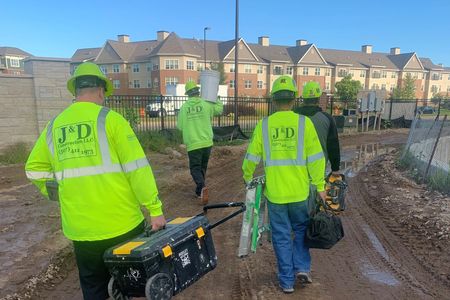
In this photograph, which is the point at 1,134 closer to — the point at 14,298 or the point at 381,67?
the point at 14,298

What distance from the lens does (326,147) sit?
4332mm

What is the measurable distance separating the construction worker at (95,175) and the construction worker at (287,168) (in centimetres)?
146

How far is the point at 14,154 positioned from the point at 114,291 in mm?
8734

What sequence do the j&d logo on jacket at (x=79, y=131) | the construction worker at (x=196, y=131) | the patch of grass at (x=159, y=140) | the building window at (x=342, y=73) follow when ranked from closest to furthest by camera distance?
the j&d logo on jacket at (x=79, y=131) < the construction worker at (x=196, y=131) < the patch of grass at (x=159, y=140) < the building window at (x=342, y=73)

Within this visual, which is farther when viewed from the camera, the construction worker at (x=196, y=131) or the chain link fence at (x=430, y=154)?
the chain link fence at (x=430, y=154)

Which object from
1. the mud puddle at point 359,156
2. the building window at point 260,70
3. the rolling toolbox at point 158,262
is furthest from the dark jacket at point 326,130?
the building window at point 260,70

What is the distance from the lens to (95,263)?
8.10 feet

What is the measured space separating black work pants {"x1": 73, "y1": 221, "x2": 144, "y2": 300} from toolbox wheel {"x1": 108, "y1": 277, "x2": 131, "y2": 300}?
15cm

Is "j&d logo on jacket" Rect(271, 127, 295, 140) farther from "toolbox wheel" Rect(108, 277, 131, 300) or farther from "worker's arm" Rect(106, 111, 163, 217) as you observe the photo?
"toolbox wheel" Rect(108, 277, 131, 300)

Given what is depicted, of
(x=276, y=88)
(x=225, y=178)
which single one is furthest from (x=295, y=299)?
(x=225, y=178)

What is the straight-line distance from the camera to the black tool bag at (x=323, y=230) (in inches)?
137

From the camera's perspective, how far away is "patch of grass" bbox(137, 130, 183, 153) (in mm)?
12398

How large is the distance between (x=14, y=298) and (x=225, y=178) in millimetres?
5858

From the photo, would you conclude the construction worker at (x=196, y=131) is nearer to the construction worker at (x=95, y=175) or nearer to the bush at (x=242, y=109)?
the construction worker at (x=95, y=175)
